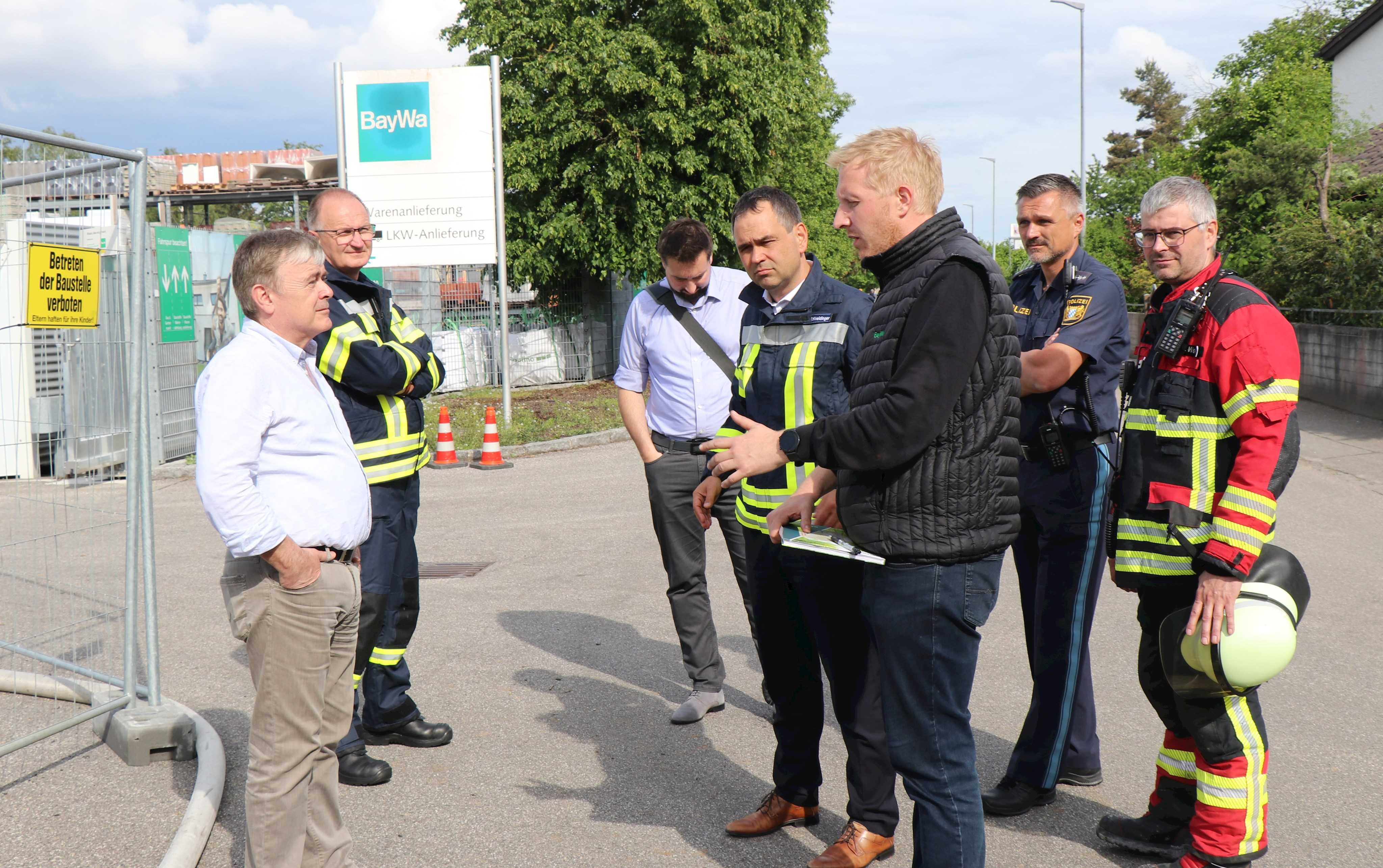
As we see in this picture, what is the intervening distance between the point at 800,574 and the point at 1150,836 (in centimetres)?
142

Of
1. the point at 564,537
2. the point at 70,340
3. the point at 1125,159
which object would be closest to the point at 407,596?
the point at 70,340

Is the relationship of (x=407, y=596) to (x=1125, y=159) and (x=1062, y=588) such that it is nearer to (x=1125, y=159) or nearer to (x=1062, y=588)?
(x=1062, y=588)

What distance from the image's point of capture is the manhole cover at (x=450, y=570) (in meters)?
7.39

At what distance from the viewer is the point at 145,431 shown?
4051 mm

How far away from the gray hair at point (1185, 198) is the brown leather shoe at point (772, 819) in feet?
7.44

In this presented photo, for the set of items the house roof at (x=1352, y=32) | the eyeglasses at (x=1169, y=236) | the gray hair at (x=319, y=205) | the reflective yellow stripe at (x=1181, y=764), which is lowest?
the reflective yellow stripe at (x=1181, y=764)

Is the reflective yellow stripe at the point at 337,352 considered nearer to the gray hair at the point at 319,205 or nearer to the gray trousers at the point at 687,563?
the gray hair at the point at 319,205

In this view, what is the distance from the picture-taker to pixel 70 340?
4.23 m

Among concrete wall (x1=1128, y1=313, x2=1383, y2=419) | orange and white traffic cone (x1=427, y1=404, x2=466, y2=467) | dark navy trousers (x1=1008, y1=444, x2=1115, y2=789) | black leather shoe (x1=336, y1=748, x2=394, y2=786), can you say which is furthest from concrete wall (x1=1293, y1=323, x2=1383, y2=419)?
black leather shoe (x1=336, y1=748, x2=394, y2=786)

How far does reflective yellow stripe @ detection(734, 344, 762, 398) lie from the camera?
364 cm

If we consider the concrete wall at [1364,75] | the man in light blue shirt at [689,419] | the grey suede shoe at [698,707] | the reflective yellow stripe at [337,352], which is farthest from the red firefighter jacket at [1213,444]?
the concrete wall at [1364,75]

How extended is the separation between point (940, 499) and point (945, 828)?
831 millimetres

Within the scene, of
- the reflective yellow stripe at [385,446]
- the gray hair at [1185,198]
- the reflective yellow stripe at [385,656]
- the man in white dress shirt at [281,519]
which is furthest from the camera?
the reflective yellow stripe at [385,656]

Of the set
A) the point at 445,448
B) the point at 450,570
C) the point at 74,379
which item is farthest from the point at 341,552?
the point at 445,448
